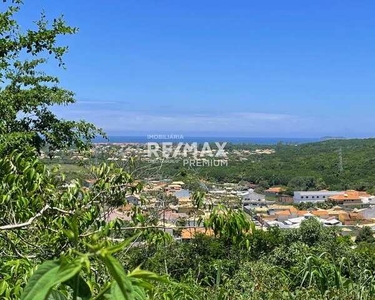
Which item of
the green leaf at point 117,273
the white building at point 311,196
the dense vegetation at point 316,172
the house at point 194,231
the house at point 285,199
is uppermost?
the green leaf at point 117,273

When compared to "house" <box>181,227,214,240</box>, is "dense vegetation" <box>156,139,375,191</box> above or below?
below

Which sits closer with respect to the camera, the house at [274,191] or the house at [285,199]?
the house at [285,199]

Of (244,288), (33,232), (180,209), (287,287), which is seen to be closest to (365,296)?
(287,287)

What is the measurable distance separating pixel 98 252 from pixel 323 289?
5.44 ft

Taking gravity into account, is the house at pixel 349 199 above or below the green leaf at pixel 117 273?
below

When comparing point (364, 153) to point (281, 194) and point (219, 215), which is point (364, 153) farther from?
point (219, 215)

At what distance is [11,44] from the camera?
4.30m

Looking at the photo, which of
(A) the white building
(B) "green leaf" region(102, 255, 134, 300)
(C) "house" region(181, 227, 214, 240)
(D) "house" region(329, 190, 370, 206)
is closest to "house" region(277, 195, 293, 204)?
(A) the white building

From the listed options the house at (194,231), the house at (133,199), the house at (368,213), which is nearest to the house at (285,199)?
the house at (368,213)

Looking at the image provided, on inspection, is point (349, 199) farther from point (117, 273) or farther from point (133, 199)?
point (117, 273)

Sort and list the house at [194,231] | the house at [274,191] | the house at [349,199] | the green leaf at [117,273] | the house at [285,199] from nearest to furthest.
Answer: the green leaf at [117,273] < the house at [194,231] < the house at [349,199] < the house at [285,199] < the house at [274,191]

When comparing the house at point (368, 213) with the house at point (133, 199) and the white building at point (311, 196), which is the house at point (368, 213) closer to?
the white building at point (311, 196)

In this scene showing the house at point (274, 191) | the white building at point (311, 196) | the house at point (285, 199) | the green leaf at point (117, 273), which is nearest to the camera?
the green leaf at point (117, 273)

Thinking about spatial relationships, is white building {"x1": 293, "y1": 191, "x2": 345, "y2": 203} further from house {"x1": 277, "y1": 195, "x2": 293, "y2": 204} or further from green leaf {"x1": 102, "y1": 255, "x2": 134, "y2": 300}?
green leaf {"x1": 102, "y1": 255, "x2": 134, "y2": 300}
